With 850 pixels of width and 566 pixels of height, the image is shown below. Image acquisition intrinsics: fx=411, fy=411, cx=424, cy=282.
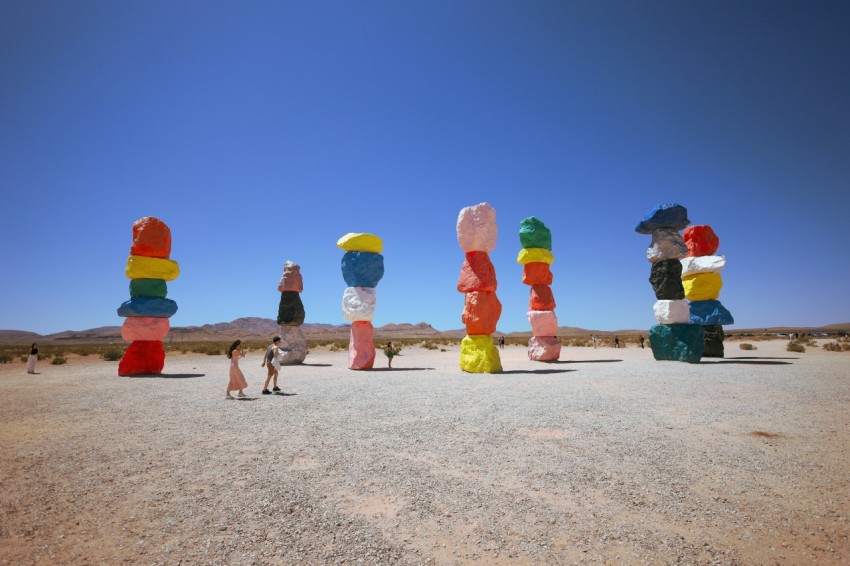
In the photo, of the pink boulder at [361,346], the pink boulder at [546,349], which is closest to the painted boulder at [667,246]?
the pink boulder at [546,349]

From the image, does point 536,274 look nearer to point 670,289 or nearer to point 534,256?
point 534,256

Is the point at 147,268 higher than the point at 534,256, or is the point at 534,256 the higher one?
the point at 534,256

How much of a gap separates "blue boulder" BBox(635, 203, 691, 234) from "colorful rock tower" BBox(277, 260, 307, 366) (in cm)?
1681

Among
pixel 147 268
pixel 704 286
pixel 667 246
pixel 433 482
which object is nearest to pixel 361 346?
pixel 147 268

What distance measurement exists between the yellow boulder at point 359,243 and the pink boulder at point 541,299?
299 inches

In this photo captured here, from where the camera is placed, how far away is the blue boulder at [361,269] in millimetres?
17906

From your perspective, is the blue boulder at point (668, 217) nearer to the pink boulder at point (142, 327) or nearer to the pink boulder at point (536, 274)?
the pink boulder at point (536, 274)

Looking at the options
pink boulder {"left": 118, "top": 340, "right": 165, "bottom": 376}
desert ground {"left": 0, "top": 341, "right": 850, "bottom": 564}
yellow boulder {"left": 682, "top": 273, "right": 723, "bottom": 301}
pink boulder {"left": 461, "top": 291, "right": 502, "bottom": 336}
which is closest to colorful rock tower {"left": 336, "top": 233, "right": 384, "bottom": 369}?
pink boulder {"left": 461, "top": 291, "right": 502, "bottom": 336}

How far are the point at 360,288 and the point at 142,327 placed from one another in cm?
823

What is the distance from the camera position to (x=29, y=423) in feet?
25.1

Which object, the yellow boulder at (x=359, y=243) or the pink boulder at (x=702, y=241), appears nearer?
Answer: the yellow boulder at (x=359, y=243)

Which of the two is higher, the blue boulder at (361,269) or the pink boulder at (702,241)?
the pink boulder at (702,241)

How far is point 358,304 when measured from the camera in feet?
57.8

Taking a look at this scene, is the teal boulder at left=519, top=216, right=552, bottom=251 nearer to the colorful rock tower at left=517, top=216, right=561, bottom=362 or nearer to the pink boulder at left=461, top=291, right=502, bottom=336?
the colorful rock tower at left=517, top=216, right=561, bottom=362
